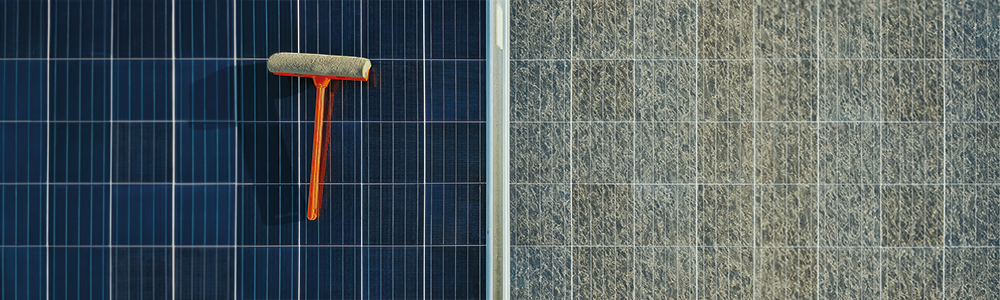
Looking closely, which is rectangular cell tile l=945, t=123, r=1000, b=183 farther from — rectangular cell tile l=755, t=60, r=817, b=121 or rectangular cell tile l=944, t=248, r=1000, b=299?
rectangular cell tile l=755, t=60, r=817, b=121

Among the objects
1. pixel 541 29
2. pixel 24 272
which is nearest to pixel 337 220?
pixel 541 29

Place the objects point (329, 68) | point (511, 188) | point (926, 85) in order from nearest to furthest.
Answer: point (926, 85), point (511, 188), point (329, 68)

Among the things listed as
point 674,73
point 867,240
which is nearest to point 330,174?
point 674,73

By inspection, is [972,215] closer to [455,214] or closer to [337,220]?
[455,214]

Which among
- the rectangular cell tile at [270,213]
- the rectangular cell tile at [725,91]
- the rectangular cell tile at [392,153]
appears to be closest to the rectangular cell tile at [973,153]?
the rectangular cell tile at [725,91]

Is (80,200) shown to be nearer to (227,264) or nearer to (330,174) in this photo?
(227,264)

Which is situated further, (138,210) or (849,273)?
(138,210)
